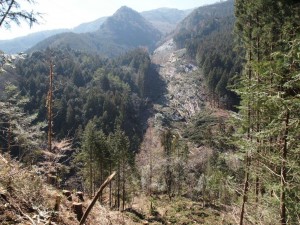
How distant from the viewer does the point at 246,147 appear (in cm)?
1072

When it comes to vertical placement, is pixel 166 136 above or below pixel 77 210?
below

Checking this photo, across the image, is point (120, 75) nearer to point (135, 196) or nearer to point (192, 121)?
point (192, 121)

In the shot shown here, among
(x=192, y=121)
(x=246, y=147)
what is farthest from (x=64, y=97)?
(x=246, y=147)

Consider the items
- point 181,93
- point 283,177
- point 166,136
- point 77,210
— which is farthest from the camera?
point 181,93

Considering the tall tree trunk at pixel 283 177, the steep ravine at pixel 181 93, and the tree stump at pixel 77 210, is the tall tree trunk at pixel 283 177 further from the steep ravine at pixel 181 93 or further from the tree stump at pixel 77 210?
the steep ravine at pixel 181 93

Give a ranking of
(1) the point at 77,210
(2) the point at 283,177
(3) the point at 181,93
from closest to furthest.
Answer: (2) the point at 283,177 → (1) the point at 77,210 → (3) the point at 181,93

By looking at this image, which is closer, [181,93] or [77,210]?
[77,210]

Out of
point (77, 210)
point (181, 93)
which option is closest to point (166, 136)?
point (77, 210)

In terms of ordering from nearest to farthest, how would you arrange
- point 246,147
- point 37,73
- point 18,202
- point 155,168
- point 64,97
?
1. point 18,202
2. point 246,147
3. point 155,168
4. point 64,97
5. point 37,73

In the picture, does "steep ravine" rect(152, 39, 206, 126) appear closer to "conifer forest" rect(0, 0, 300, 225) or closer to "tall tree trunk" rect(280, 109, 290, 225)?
"conifer forest" rect(0, 0, 300, 225)

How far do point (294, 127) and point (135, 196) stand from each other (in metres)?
53.4

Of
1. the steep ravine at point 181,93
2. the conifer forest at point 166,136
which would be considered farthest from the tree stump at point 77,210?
the steep ravine at point 181,93

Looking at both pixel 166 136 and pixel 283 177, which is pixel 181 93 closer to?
pixel 166 136

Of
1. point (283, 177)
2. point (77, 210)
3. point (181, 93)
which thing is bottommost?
point (181, 93)
